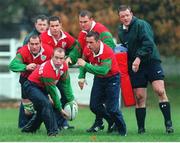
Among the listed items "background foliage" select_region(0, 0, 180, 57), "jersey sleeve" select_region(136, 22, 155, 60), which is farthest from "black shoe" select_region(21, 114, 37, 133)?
"background foliage" select_region(0, 0, 180, 57)

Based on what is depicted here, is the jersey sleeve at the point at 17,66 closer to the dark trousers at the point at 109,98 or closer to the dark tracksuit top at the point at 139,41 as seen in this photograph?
the dark trousers at the point at 109,98

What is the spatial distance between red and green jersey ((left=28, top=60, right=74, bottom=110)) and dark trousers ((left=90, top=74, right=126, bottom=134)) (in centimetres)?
61

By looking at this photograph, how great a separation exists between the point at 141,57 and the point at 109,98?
2.89 feet

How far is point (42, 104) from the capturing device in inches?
525

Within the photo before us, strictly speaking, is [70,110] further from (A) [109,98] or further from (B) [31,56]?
(B) [31,56]

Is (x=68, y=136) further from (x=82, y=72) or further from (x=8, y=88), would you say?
(x=8, y=88)

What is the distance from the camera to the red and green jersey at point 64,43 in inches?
559

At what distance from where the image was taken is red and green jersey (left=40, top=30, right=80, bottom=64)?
14.2 meters

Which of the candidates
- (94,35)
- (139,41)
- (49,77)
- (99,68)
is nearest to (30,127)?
(49,77)

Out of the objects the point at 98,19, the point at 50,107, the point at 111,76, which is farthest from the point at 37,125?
the point at 98,19

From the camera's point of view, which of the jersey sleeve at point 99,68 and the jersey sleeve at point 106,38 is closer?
the jersey sleeve at point 99,68

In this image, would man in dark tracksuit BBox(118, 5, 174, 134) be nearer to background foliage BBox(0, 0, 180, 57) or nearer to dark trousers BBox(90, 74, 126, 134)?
dark trousers BBox(90, 74, 126, 134)

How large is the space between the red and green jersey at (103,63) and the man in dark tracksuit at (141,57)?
426mm

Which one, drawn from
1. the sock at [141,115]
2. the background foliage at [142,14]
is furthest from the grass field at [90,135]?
the background foliage at [142,14]
